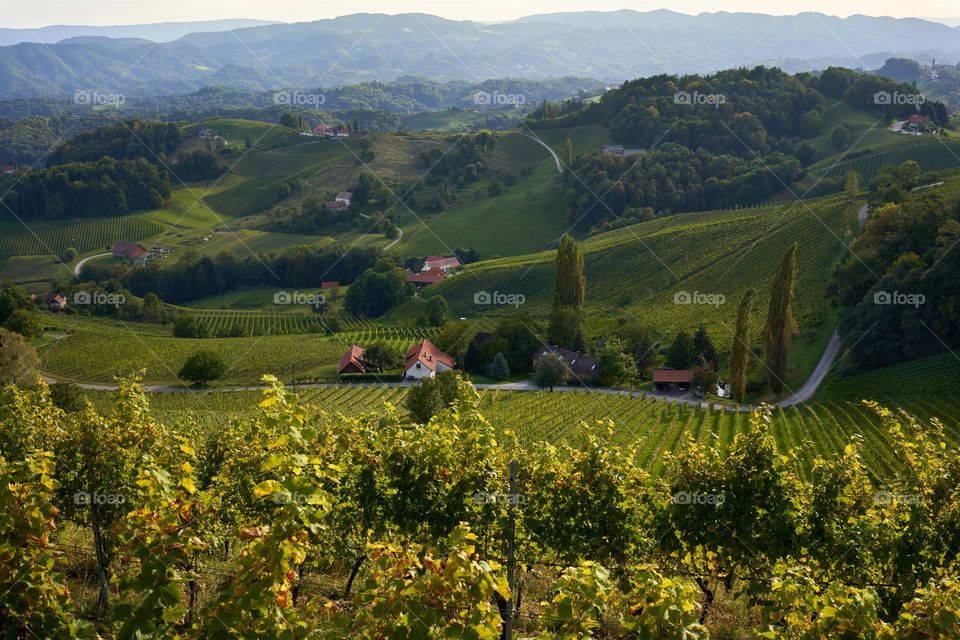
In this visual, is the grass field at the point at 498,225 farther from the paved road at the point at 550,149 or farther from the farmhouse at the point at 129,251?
the farmhouse at the point at 129,251

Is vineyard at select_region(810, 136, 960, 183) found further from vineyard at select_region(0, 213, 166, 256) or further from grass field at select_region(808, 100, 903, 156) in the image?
vineyard at select_region(0, 213, 166, 256)

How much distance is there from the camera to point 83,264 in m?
108

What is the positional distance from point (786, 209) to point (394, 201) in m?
63.1

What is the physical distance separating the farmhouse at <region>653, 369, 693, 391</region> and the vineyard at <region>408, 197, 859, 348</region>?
5.04 m

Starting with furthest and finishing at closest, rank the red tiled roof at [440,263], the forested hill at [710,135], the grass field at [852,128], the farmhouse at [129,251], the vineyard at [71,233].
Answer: the vineyard at [71,233] → the farmhouse at [129,251] → the grass field at [852,128] → the forested hill at [710,135] → the red tiled roof at [440,263]

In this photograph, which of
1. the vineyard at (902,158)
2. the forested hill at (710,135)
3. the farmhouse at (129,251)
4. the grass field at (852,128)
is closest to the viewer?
the vineyard at (902,158)

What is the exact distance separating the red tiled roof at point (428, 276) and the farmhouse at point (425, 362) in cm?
2940

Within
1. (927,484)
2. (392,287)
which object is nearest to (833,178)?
(392,287)

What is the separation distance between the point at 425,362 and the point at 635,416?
2014cm

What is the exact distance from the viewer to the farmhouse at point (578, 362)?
52781mm

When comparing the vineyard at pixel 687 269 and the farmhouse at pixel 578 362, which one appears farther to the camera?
the vineyard at pixel 687 269

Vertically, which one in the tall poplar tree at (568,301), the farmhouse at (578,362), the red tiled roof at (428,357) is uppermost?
the tall poplar tree at (568,301)

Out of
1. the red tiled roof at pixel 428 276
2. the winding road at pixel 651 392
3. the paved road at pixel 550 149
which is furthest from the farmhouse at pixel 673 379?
the paved road at pixel 550 149

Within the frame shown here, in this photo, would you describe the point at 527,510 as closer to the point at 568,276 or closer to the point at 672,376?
the point at 672,376
